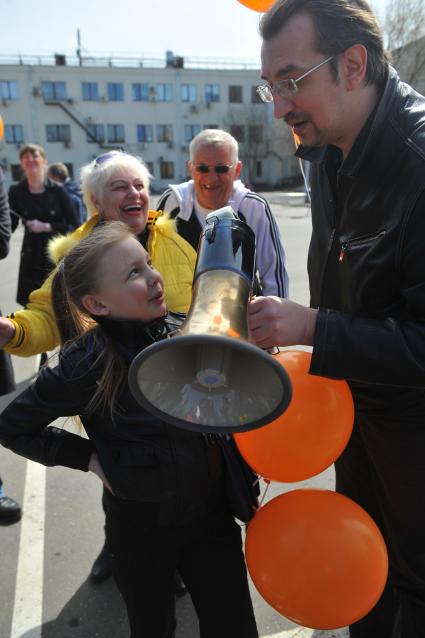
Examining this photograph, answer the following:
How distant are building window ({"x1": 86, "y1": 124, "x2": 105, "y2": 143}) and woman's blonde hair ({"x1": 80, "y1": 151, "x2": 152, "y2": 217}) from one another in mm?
48396

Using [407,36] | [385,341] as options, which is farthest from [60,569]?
[407,36]

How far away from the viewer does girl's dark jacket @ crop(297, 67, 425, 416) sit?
1.30 m

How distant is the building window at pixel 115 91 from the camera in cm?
4678

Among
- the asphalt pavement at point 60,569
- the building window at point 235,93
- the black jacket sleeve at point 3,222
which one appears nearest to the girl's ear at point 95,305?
the asphalt pavement at point 60,569

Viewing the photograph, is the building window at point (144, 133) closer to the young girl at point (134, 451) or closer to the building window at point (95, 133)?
the building window at point (95, 133)

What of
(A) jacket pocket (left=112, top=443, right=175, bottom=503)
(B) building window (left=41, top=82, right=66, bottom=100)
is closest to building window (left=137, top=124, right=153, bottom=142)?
(B) building window (left=41, top=82, right=66, bottom=100)

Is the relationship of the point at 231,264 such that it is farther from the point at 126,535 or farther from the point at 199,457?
the point at 126,535

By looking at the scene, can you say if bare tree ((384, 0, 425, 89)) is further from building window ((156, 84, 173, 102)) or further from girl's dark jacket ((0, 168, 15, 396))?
building window ((156, 84, 173, 102))

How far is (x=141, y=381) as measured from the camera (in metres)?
1.11

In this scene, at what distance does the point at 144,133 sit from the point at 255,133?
445 inches

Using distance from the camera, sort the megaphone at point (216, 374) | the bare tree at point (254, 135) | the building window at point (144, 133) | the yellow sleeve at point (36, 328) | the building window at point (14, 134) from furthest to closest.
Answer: the bare tree at point (254, 135) → the building window at point (144, 133) → the building window at point (14, 134) → the yellow sleeve at point (36, 328) → the megaphone at point (216, 374)

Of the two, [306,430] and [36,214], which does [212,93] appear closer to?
[36,214]

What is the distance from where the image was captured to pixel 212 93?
162 ft

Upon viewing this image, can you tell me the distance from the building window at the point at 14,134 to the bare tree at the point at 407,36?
33.8 m
